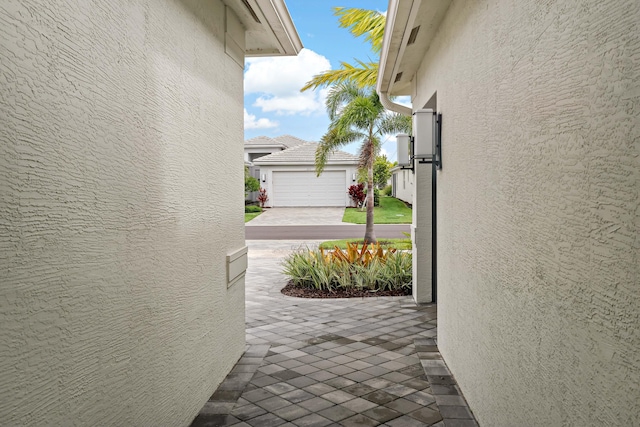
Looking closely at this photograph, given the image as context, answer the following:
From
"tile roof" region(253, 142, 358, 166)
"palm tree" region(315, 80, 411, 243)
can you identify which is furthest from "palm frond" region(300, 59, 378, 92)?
"tile roof" region(253, 142, 358, 166)

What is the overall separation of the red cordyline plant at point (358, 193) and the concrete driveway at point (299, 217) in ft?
3.42

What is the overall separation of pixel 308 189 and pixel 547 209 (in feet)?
94.3

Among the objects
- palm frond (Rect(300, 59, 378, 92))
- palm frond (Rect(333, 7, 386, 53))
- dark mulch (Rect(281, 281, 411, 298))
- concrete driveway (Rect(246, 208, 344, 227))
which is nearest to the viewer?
dark mulch (Rect(281, 281, 411, 298))

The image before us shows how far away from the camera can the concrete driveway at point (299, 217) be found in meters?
24.3

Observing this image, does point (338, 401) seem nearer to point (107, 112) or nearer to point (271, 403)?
point (271, 403)

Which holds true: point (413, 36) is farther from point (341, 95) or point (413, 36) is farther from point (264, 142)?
point (264, 142)

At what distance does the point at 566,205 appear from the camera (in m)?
1.95

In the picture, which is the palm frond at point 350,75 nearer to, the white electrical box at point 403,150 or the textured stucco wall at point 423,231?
the textured stucco wall at point 423,231

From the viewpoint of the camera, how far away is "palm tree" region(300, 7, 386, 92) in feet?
35.0

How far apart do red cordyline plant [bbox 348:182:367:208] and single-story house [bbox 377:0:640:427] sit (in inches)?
924

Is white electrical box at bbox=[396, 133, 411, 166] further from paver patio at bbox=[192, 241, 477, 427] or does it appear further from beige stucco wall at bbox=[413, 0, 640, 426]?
beige stucco wall at bbox=[413, 0, 640, 426]

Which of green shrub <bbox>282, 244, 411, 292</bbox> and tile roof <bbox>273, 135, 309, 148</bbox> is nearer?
green shrub <bbox>282, 244, 411, 292</bbox>

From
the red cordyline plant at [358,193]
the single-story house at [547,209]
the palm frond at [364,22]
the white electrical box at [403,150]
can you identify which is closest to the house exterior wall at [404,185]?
the red cordyline plant at [358,193]

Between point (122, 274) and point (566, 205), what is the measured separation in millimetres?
1965
